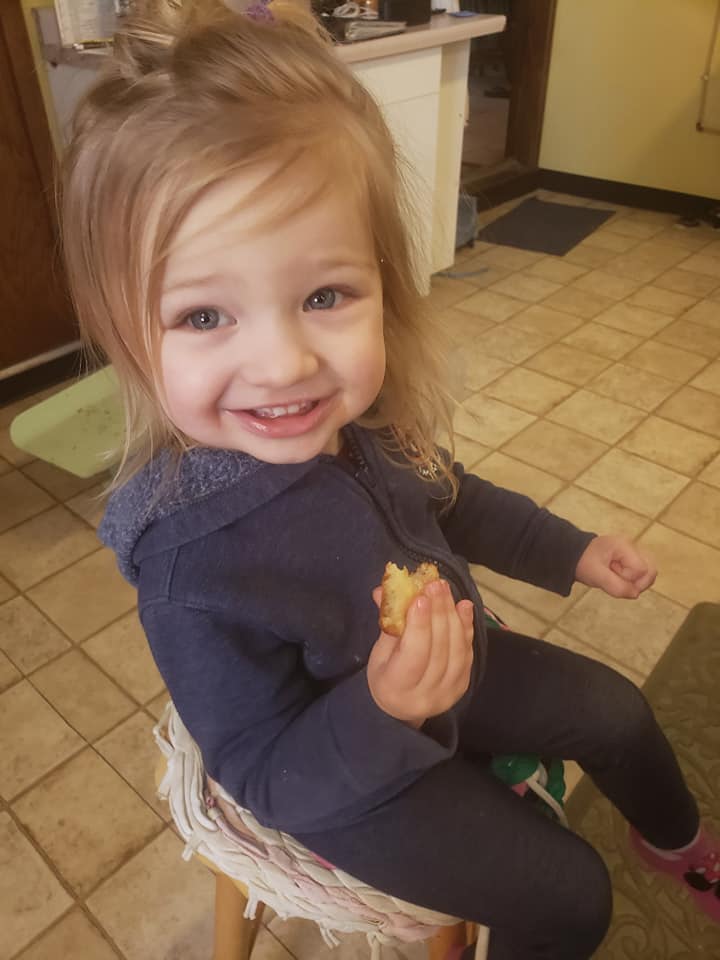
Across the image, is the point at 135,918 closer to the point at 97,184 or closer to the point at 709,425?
the point at 97,184

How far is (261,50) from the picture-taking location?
533 millimetres

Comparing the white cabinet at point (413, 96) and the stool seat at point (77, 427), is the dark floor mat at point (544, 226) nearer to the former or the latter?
the white cabinet at point (413, 96)

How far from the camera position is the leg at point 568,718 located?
760mm

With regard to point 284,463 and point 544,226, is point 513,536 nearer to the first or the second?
point 284,463

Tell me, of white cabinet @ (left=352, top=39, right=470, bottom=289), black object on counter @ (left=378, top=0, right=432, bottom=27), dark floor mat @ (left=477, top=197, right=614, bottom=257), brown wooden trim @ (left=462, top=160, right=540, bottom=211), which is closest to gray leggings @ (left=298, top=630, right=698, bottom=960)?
white cabinet @ (left=352, top=39, right=470, bottom=289)

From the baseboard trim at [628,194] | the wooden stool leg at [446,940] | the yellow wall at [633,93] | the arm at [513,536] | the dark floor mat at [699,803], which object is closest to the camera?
the wooden stool leg at [446,940]

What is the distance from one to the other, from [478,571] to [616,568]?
A: 0.64 m

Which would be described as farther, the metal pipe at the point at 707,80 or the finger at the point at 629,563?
the metal pipe at the point at 707,80

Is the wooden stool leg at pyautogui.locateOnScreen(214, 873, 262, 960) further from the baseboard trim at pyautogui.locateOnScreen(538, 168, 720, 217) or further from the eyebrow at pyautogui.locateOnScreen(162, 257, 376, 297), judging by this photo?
the baseboard trim at pyautogui.locateOnScreen(538, 168, 720, 217)

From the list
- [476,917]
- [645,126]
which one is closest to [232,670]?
[476,917]

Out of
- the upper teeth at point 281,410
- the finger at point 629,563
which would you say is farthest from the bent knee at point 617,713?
the upper teeth at point 281,410

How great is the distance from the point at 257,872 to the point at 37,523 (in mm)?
1134

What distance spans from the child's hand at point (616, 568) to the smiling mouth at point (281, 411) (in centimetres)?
39

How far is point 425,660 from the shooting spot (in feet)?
1.75
